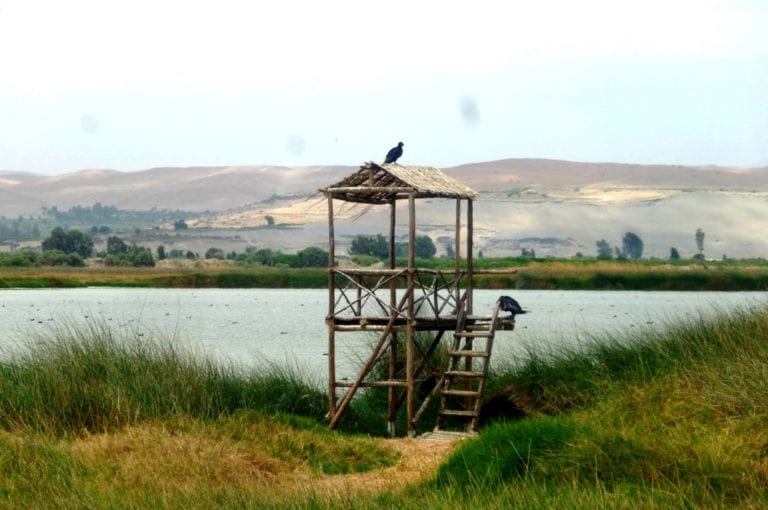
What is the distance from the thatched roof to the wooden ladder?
2052 millimetres

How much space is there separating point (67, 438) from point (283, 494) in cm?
440

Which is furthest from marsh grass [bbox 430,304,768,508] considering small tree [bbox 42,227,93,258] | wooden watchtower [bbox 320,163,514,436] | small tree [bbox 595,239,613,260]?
small tree [bbox 595,239,613,260]

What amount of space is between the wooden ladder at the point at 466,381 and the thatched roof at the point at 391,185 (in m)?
2.05

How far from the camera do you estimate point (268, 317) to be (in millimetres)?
54031

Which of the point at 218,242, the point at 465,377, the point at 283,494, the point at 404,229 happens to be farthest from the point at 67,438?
the point at 404,229

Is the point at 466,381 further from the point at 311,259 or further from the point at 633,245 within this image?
the point at 633,245

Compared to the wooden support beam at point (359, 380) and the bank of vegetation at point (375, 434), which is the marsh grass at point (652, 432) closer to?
the bank of vegetation at point (375, 434)

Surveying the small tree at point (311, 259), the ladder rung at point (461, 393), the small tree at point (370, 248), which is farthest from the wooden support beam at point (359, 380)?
the small tree at point (370, 248)

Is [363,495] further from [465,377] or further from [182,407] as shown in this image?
[465,377]

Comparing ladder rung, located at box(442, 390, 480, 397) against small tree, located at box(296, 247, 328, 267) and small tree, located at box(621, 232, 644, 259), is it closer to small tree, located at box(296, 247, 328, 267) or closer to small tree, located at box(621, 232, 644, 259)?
small tree, located at box(296, 247, 328, 267)

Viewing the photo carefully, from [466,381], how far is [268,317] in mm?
34090

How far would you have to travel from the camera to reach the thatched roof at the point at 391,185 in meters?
19.3

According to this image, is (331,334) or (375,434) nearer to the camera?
(375,434)

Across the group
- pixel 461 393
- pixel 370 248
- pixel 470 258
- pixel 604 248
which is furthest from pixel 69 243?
pixel 461 393
